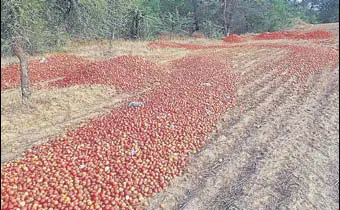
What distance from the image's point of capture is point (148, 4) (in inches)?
1001

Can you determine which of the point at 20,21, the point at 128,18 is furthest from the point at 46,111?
the point at 128,18

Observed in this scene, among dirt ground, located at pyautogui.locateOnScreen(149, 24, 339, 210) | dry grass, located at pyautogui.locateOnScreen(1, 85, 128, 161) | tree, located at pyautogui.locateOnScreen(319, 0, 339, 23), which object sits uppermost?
tree, located at pyautogui.locateOnScreen(319, 0, 339, 23)

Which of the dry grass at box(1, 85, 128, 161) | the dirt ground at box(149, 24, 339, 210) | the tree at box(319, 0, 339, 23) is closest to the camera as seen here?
the dirt ground at box(149, 24, 339, 210)

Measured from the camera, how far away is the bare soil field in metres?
4.06

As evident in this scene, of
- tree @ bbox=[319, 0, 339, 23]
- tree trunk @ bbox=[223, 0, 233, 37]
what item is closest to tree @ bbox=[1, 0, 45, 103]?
tree trunk @ bbox=[223, 0, 233, 37]

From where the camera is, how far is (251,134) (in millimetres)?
5719

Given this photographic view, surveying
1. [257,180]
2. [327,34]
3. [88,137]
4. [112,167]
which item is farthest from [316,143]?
[327,34]

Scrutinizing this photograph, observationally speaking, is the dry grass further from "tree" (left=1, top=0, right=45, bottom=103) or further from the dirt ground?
the dirt ground

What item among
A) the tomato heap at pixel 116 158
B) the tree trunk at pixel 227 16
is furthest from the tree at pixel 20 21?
the tree trunk at pixel 227 16

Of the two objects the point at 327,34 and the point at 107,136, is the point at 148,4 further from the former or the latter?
the point at 107,136

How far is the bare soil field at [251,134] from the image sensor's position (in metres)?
4.06

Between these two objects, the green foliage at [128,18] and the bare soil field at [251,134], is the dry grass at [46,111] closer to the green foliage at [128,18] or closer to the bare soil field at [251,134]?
the bare soil field at [251,134]

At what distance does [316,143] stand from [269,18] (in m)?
23.5

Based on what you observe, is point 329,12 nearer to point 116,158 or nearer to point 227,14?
point 227,14
